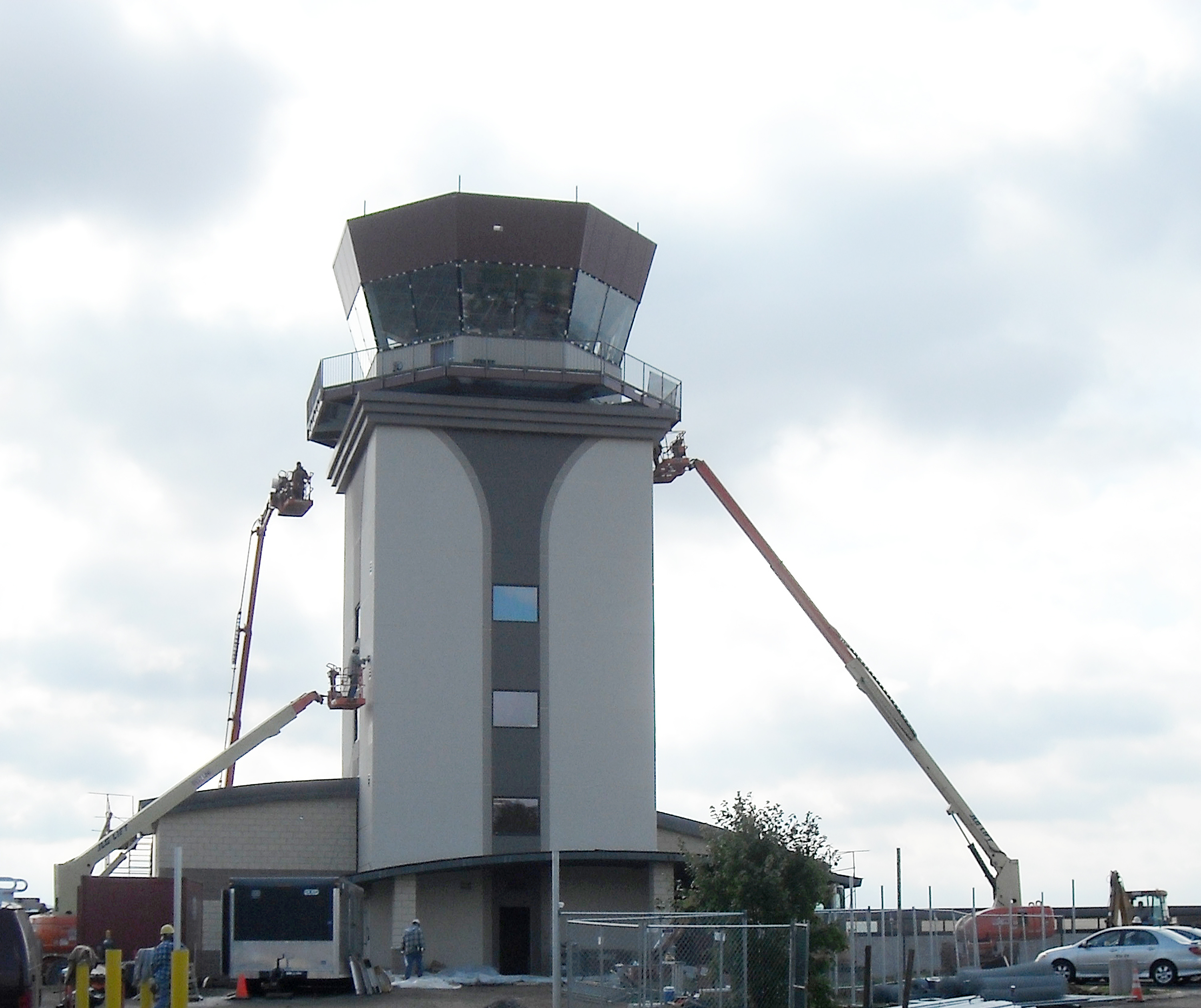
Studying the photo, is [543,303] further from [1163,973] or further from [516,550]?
[1163,973]

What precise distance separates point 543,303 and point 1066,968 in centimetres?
2503

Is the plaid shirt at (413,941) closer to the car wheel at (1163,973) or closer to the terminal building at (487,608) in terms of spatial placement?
the terminal building at (487,608)

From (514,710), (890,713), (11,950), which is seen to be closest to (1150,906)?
(890,713)

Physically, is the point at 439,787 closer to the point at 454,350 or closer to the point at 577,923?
the point at 454,350

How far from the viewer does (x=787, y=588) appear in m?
58.0

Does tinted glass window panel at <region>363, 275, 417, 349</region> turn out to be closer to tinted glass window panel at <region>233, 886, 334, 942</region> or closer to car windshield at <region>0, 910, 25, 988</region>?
tinted glass window panel at <region>233, 886, 334, 942</region>

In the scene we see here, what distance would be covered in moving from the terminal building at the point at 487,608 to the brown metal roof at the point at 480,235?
0.07 m

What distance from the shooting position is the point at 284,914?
33625 mm

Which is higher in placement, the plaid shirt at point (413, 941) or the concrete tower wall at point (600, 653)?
the concrete tower wall at point (600, 653)

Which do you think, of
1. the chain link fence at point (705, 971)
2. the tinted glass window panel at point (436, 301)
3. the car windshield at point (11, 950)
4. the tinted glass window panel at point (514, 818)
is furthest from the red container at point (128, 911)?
the car windshield at point (11, 950)

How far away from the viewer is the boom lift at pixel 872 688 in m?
56.4

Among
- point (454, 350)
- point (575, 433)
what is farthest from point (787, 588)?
point (454, 350)

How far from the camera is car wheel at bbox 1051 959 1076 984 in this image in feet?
119

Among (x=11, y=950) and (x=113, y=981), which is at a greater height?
(x=11, y=950)
